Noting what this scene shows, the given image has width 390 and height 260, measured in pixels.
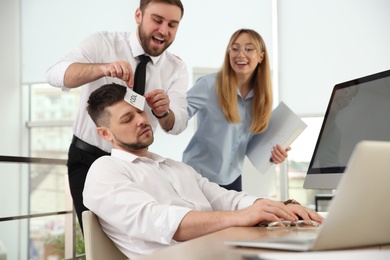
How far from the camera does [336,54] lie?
5582mm

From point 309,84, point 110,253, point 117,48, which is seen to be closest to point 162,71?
point 117,48

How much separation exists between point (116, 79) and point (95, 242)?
91 cm

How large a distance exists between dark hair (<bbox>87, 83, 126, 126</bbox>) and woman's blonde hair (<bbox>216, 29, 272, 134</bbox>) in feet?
2.86

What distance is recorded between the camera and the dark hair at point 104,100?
6.33ft

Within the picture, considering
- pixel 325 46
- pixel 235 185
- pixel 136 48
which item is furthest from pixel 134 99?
pixel 325 46

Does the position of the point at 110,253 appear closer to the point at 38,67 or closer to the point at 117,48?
the point at 117,48

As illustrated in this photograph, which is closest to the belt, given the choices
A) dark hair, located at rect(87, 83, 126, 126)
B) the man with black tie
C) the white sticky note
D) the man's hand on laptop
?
the man with black tie

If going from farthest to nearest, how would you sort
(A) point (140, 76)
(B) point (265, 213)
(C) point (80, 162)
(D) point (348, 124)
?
(A) point (140, 76) → (C) point (80, 162) → (D) point (348, 124) → (B) point (265, 213)

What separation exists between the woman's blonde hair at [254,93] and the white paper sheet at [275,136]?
0.16ft

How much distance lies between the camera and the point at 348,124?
6.66ft

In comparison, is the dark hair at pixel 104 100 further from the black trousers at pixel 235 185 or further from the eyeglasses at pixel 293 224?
the black trousers at pixel 235 185

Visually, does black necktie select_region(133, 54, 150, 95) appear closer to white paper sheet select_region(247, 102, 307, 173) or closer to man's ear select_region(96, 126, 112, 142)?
man's ear select_region(96, 126, 112, 142)

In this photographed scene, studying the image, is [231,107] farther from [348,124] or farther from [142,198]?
[142,198]

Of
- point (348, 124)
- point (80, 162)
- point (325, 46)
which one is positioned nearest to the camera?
point (348, 124)
